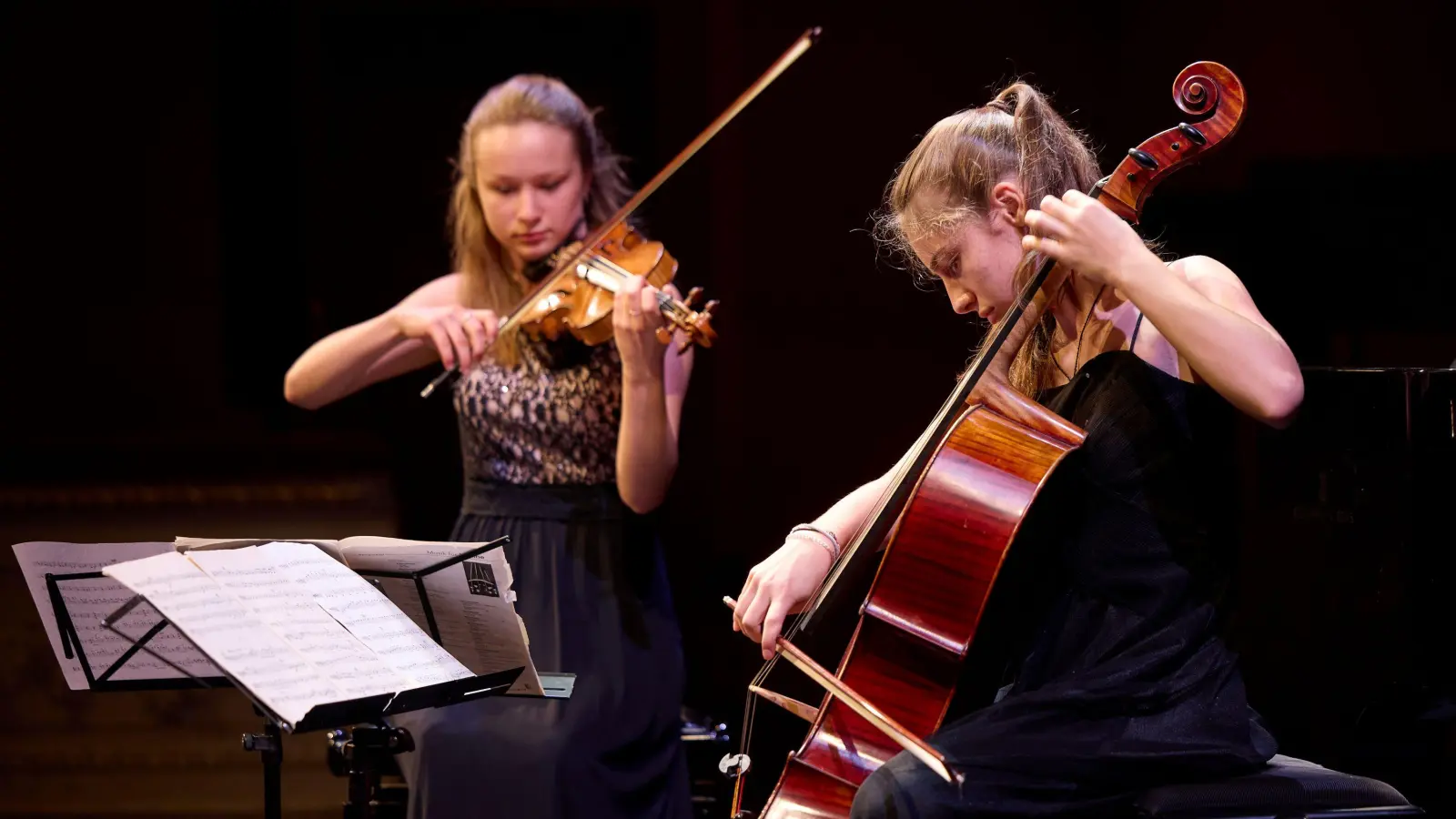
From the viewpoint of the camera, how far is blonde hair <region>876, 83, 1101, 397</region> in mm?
1604

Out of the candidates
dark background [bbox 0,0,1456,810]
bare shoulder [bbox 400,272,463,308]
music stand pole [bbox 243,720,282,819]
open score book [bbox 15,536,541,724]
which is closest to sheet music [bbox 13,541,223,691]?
open score book [bbox 15,536,541,724]

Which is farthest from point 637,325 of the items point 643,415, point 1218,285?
point 1218,285

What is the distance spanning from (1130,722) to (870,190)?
1759 millimetres

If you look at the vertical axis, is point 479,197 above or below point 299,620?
Result: above

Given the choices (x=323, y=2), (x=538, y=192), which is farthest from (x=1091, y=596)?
(x=323, y=2)

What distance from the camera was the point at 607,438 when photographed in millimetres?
2414

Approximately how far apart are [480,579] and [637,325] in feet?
2.42

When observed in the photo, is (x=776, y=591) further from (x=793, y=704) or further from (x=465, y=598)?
(x=465, y=598)

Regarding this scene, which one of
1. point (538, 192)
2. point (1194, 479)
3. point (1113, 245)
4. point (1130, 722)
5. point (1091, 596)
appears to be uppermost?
Answer: point (538, 192)

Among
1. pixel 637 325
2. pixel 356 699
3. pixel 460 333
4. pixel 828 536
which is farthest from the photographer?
pixel 460 333

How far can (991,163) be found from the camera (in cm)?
160

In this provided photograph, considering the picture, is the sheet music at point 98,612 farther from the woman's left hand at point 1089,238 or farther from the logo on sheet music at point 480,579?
the woman's left hand at point 1089,238

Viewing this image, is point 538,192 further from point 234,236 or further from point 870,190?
point 234,236

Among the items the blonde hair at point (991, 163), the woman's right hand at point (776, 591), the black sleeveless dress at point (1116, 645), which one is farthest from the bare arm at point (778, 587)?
the blonde hair at point (991, 163)
